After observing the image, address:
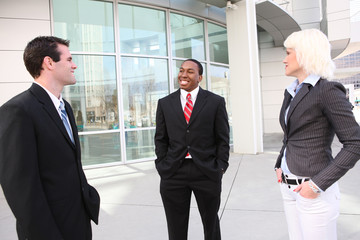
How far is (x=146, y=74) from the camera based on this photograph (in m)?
8.63

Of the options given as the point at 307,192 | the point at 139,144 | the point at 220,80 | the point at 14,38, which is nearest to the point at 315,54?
the point at 307,192

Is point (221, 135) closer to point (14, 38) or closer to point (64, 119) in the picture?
point (64, 119)

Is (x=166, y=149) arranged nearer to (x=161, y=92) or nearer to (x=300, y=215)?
(x=300, y=215)

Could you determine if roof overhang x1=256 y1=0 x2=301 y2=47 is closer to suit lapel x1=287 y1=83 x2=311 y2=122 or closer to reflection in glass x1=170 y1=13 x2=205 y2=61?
reflection in glass x1=170 y1=13 x2=205 y2=61

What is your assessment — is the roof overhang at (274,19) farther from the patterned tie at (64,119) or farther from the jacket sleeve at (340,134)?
the patterned tie at (64,119)

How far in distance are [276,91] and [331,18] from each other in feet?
14.0

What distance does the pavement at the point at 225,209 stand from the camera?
3416 millimetres

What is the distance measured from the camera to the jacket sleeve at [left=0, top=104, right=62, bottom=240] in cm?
136

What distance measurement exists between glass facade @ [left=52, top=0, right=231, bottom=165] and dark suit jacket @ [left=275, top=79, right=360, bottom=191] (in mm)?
6748

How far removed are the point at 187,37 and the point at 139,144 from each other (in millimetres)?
3992

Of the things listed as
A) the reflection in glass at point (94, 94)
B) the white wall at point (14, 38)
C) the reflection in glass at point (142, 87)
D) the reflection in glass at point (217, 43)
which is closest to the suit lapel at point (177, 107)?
the white wall at point (14, 38)

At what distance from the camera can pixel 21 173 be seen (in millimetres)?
1364

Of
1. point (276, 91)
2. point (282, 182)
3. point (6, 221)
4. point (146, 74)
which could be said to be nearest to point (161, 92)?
point (146, 74)

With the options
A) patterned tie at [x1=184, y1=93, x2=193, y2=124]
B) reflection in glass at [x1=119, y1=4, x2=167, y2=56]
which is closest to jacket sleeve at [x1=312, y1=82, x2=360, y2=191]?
patterned tie at [x1=184, y1=93, x2=193, y2=124]
